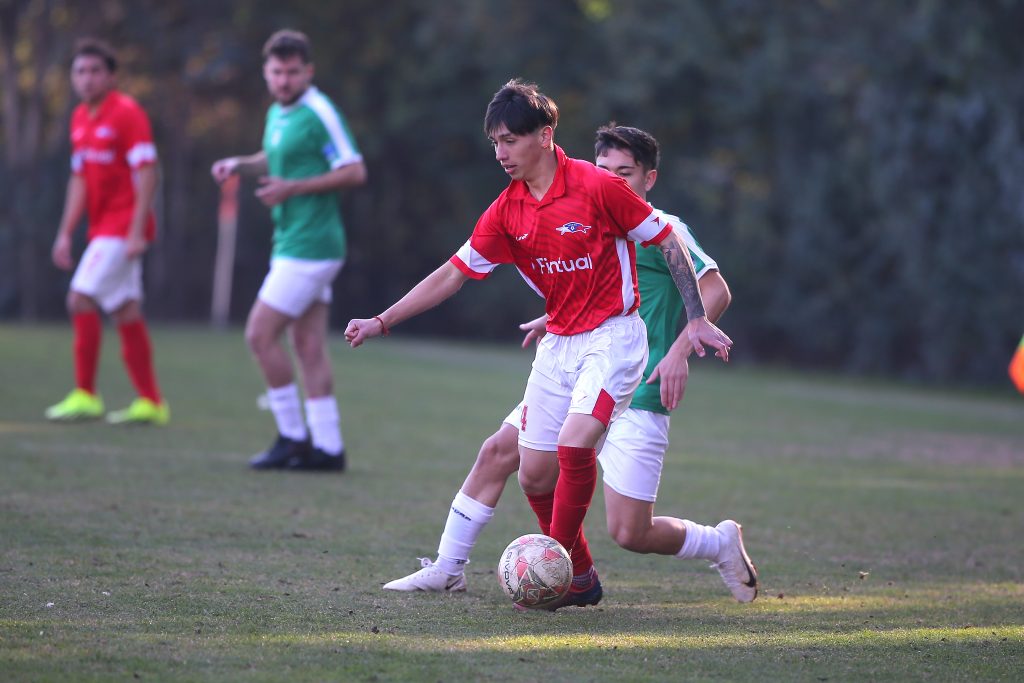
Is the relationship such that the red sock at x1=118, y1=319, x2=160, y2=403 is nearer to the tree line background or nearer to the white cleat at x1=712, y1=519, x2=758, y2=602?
the white cleat at x1=712, y1=519, x2=758, y2=602

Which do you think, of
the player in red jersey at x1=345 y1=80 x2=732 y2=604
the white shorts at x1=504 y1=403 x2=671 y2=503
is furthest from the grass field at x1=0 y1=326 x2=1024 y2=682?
the player in red jersey at x1=345 y1=80 x2=732 y2=604

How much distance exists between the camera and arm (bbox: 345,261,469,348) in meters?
4.70

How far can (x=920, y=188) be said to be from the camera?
20375 mm

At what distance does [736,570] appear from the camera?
207 inches

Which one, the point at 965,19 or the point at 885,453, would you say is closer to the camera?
the point at 885,453

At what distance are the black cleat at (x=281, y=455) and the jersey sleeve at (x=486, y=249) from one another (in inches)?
145

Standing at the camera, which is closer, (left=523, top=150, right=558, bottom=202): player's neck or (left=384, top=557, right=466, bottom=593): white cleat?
(left=523, top=150, right=558, bottom=202): player's neck

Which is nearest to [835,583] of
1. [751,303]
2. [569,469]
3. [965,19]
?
A: [569,469]

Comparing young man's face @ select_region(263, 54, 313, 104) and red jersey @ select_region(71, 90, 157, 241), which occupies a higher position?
young man's face @ select_region(263, 54, 313, 104)

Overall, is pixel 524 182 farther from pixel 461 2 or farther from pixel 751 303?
pixel 461 2

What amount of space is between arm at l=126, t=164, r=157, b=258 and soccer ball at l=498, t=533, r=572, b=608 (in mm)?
5796

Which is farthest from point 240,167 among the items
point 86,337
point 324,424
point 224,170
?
point 86,337

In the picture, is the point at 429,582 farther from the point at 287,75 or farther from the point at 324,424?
the point at 287,75

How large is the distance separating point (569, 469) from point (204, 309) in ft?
93.3
